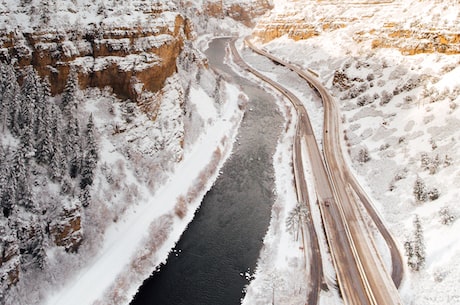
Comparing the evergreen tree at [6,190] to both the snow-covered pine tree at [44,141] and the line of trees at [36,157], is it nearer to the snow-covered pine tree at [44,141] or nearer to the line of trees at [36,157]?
the line of trees at [36,157]

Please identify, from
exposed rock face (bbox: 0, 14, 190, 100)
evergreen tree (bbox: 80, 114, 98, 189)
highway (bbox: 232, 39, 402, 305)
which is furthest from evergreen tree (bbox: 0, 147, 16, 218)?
highway (bbox: 232, 39, 402, 305)

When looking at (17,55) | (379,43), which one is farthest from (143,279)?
(379,43)

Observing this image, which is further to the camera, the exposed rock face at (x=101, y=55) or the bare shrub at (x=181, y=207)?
the bare shrub at (x=181, y=207)

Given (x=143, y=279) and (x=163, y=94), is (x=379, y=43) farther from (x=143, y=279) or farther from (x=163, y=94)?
(x=143, y=279)

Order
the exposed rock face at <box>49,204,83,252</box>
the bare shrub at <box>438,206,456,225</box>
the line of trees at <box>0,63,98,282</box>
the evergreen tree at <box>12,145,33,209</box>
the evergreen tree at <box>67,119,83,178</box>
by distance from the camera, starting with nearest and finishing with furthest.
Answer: the line of trees at <box>0,63,98,282</box>
the evergreen tree at <box>12,145,33,209</box>
the exposed rock face at <box>49,204,83,252</box>
the bare shrub at <box>438,206,456,225</box>
the evergreen tree at <box>67,119,83,178</box>

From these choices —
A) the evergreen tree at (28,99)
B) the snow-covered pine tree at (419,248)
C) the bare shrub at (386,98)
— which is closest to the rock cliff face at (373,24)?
Result: the bare shrub at (386,98)

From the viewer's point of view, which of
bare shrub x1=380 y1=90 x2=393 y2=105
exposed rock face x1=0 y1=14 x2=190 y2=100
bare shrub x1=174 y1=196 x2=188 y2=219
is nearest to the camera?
exposed rock face x1=0 y1=14 x2=190 y2=100

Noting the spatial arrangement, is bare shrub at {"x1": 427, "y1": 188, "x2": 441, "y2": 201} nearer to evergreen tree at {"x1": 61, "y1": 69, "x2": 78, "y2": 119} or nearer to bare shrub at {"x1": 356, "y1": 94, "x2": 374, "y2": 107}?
bare shrub at {"x1": 356, "y1": 94, "x2": 374, "y2": 107}
